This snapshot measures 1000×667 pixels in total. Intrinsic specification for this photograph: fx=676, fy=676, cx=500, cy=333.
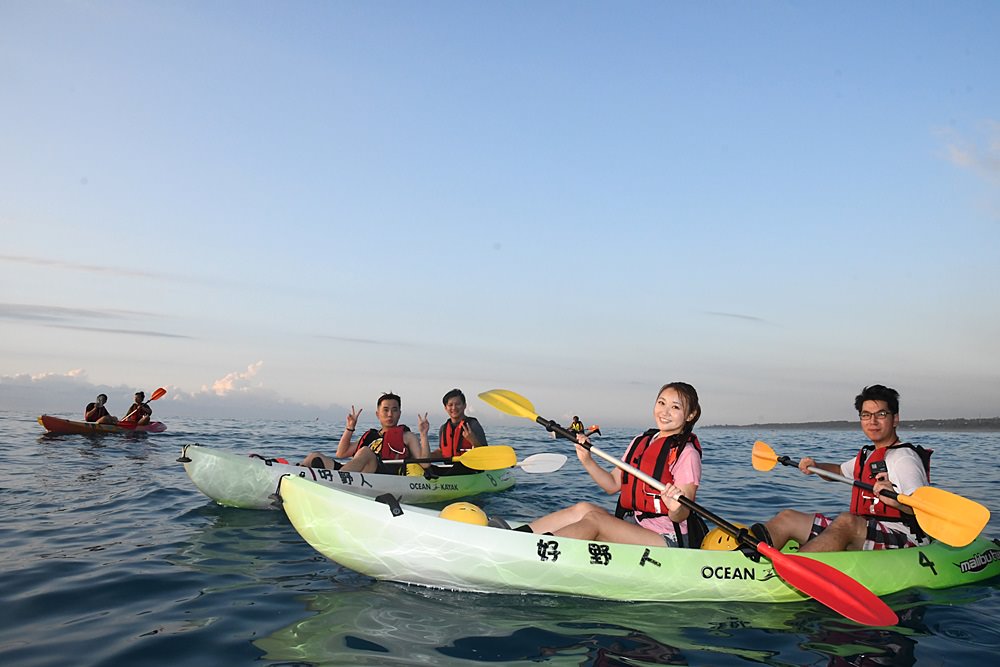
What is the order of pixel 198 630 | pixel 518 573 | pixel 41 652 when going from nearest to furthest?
pixel 41 652 → pixel 198 630 → pixel 518 573

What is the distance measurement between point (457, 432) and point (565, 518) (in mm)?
5033

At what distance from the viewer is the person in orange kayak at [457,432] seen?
33.0 ft

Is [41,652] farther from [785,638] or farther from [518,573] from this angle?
[785,638]

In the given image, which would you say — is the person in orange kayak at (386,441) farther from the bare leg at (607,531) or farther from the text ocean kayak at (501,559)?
the bare leg at (607,531)

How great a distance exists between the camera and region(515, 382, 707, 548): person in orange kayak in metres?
5.09

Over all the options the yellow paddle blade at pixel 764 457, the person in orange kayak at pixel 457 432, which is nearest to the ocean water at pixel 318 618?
the yellow paddle blade at pixel 764 457

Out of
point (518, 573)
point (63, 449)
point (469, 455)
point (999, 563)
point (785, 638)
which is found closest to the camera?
point (785, 638)

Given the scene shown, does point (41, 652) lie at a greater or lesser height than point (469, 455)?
lesser

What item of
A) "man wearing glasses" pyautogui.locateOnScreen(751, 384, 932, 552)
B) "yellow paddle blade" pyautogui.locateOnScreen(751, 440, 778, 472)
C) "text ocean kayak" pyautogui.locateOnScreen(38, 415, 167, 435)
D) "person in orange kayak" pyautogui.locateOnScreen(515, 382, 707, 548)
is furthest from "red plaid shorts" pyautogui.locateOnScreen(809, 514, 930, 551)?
"text ocean kayak" pyautogui.locateOnScreen(38, 415, 167, 435)

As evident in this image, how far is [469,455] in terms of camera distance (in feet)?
22.7

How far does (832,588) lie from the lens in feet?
15.5

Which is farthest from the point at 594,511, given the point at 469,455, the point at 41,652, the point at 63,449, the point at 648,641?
the point at 63,449

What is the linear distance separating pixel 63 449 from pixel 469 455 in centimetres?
1196

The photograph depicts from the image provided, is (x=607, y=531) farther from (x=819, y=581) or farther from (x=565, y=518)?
(x=819, y=581)
